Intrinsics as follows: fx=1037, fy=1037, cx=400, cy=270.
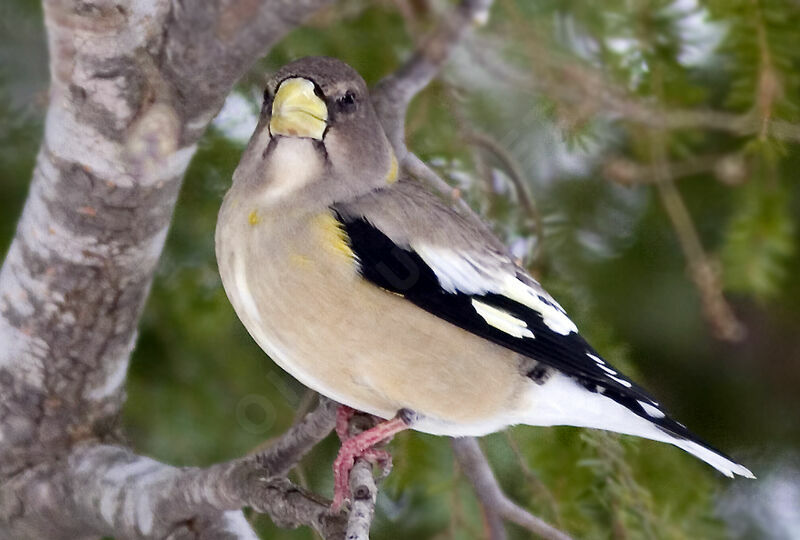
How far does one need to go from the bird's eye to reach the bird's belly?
8.1 inches

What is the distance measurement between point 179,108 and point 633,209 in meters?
1.24

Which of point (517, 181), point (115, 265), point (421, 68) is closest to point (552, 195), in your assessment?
point (517, 181)

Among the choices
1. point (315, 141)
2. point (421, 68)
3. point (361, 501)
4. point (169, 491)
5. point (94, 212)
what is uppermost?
point (421, 68)

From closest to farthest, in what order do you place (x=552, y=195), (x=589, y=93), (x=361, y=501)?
(x=361, y=501) < (x=589, y=93) < (x=552, y=195)

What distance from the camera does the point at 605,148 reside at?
7.07 feet

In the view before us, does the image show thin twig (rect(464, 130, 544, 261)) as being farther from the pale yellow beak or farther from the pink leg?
the pink leg

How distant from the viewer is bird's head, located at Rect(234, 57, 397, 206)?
139 centimetres

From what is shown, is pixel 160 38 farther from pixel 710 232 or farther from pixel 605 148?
pixel 710 232

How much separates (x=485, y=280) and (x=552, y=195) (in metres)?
0.73

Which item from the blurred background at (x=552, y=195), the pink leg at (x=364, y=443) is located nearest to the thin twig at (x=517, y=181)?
the blurred background at (x=552, y=195)

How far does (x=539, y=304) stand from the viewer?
146cm

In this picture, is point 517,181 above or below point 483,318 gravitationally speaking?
above

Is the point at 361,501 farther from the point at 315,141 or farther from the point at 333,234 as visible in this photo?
the point at 315,141

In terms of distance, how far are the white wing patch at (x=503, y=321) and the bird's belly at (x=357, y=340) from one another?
3cm
